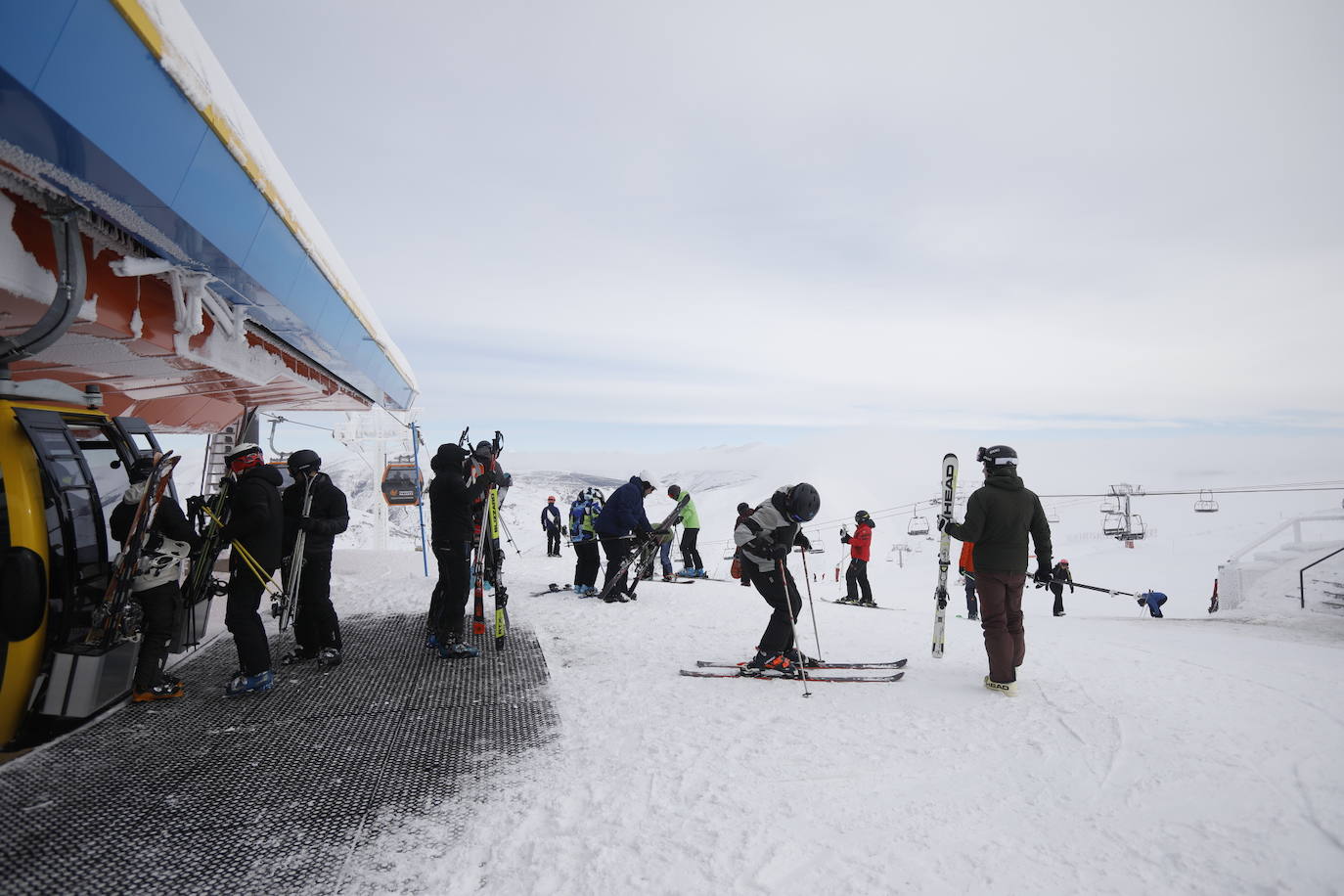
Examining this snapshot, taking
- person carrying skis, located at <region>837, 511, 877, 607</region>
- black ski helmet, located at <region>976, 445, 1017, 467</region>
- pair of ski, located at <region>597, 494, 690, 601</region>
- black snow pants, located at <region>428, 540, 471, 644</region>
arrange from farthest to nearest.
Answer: person carrying skis, located at <region>837, 511, 877, 607</region> < pair of ski, located at <region>597, 494, 690, 601</region> < black snow pants, located at <region>428, 540, 471, 644</region> < black ski helmet, located at <region>976, 445, 1017, 467</region>

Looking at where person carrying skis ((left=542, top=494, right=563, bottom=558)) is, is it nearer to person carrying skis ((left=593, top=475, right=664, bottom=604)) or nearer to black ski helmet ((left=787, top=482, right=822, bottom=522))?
person carrying skis ((left=593, top=475, right=664, bottom=604))

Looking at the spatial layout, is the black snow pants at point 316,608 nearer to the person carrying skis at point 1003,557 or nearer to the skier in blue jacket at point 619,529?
the skier in blue jacket at point 619,529

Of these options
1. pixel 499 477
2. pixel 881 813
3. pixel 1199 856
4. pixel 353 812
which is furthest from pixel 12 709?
pixel 1199 856

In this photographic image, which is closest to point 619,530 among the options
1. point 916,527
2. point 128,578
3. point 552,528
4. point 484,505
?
point 484,505

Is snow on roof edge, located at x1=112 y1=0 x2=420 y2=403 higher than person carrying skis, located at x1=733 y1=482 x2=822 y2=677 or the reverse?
higher

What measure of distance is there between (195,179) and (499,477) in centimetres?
398

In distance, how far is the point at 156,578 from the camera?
4.54 meters

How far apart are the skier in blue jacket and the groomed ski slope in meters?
2.81

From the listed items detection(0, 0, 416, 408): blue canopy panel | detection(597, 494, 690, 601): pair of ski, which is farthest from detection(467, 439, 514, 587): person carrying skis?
detection(597, 494, 690, 601): pair of ski

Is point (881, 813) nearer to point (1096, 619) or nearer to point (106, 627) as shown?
point (106, 627)

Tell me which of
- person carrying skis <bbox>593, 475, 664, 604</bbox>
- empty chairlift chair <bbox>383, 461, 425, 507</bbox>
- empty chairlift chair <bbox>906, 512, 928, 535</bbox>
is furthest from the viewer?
empty chairlift chair <bbox>906, 512, 928, 535</bbox>

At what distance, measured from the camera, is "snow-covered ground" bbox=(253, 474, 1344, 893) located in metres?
2.66

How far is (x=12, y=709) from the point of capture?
3.75 m

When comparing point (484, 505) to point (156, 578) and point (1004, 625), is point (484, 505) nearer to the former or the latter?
point (156, 578)
